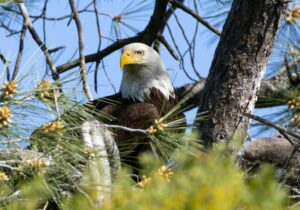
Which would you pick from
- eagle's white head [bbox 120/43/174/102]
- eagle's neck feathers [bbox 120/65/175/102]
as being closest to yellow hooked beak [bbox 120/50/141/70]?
eagle's white head [bbox 120/43/174/102]

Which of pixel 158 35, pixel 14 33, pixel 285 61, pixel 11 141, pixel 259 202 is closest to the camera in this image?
pixel 259 202

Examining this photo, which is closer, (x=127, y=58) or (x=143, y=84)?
(x=127, y=58)

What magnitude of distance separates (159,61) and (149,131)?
2.06m

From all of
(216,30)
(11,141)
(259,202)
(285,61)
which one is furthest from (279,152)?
(259,202)

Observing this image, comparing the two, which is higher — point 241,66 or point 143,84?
point 241,66

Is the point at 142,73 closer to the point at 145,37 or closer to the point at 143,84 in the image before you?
the point at 143,84

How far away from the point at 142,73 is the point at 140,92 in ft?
0.54

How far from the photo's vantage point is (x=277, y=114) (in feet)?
8.66

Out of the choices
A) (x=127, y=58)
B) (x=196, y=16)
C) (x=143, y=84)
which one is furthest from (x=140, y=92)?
(x=196, y=16)

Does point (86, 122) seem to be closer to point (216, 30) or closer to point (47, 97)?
point (47, 97)

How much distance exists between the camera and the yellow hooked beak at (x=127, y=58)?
4016mm

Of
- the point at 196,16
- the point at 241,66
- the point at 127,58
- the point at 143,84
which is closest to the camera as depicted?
the point at 241,66

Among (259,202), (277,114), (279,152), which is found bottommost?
(279,152)

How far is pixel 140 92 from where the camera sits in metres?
4.12
